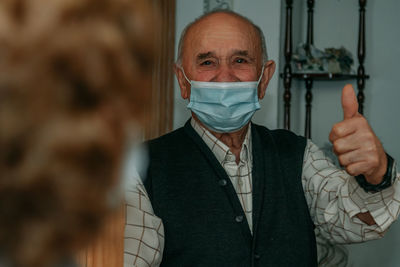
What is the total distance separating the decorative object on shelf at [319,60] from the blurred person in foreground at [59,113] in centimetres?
280

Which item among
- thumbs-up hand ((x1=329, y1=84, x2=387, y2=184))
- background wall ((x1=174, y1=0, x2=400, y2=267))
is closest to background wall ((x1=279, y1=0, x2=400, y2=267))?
background wall ((x1=174, y1=0, x2=400, y2=267))

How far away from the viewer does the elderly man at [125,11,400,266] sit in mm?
1273

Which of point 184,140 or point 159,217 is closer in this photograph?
point 159,217

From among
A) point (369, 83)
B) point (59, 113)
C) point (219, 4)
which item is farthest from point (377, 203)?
point (369, 83)

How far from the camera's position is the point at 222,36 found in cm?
152

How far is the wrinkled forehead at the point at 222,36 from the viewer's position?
1.51 m

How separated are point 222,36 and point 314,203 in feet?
1.89

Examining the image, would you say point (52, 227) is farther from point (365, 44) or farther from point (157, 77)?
point (365, 44)

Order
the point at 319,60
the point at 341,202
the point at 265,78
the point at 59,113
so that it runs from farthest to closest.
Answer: the point at 319,60
the point at 265,78
the point at 341,202
the point at 59,113

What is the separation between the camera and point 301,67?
2.85m

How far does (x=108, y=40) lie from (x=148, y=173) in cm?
122

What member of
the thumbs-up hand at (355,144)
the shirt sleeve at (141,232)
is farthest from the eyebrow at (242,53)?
the thumbs-up hand at (355,144)

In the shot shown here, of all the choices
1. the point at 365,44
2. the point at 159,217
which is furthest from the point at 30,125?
the point at 365,44

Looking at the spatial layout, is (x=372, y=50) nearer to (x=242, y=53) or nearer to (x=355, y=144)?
(x=242, y=53)
